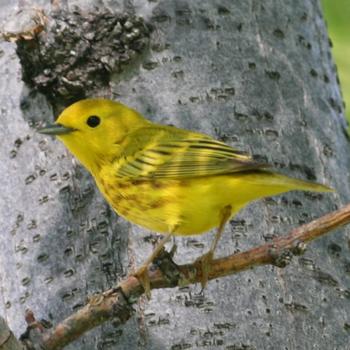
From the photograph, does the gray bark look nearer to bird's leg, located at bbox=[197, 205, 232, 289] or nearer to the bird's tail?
bird's leg, located at bbox=[197, 205, 232, 289]

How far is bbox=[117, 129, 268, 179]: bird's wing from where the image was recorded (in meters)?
2.65

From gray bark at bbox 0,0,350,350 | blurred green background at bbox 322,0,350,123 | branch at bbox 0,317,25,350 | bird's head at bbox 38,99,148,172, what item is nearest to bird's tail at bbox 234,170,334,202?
gray bark at bbox 0,0,350,350

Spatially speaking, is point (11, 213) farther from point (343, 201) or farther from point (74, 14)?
point (343, 201)

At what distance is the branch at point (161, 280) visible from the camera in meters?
2.18

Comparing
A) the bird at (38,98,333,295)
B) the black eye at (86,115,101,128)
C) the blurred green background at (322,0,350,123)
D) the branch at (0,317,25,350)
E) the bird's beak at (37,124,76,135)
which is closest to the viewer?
the branch at (0,317,25,350)

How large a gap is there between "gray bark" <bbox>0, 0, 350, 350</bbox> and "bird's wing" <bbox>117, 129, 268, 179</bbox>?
0.14 meters

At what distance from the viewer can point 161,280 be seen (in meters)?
2.38

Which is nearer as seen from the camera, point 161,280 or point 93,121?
point 161,280

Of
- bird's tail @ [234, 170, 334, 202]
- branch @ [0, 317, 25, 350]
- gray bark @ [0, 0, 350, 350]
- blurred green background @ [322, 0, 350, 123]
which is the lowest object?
blurred green background @ [322, 0, 350, 123]

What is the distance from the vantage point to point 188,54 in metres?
3.14

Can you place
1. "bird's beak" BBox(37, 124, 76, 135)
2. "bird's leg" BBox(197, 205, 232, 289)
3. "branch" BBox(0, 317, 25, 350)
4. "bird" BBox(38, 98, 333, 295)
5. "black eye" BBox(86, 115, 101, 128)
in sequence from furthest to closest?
"black eye" BBox(86, 115, 101, 128)
"bird's beak" BBox(37, 124, 76, 135)
"bird" BBox(38, 98, 333, 295)
"bird's leg" BBox(197, 205, 232, 289)
"branch" BBox(0, 317, 25, 350)

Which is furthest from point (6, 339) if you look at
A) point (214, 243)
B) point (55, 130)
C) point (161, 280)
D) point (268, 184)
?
point (55, 130)

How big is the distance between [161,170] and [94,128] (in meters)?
0.41

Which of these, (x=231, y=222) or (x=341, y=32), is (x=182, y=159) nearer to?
(x=231, y=222)
